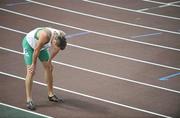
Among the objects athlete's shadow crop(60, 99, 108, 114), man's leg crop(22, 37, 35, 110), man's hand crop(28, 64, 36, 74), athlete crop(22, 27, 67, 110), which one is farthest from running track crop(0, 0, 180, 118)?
man's hand crop(28, 64, 36, 74)

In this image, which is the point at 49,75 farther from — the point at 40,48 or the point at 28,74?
the point at 40,48

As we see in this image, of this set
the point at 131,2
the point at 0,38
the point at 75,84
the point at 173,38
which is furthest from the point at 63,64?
the point at 131,2

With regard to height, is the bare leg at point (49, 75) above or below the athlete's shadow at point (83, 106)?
above

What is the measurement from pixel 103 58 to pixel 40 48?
3.56 m

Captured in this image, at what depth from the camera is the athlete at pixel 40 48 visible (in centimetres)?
1155

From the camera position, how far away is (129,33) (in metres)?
16.6

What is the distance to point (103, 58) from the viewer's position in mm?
14961

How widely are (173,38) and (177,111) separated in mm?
4564

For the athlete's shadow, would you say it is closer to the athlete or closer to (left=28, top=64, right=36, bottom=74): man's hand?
the athlete

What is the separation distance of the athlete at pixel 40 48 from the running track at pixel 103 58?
1.07 ft

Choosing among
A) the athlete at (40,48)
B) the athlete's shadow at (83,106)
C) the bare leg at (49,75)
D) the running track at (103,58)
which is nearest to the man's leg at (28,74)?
the athlete at (40,48)

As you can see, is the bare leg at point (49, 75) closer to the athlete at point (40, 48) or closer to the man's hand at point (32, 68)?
the athlete at point (40, 48)

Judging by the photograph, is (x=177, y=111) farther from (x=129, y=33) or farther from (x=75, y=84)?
(x=129, y=33)

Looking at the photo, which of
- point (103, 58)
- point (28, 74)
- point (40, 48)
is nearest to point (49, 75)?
point (28, 74)
